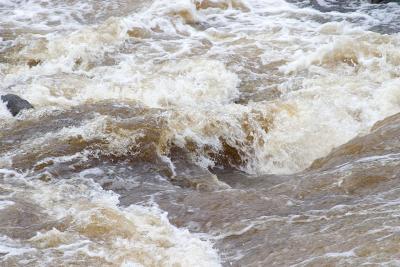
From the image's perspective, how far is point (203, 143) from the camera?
643 centimetres

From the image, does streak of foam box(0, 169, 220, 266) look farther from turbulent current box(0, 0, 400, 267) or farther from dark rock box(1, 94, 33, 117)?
dark rock box(1, 94, 33, 117)

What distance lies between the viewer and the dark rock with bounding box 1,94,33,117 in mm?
7434

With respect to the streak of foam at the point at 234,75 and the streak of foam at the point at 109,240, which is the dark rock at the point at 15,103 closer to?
the streak of foam at the point at 234,75

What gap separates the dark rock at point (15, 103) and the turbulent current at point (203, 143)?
220 mm

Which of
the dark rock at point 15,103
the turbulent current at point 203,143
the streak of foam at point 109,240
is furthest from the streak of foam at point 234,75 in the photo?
the streak of foam at point 109,240

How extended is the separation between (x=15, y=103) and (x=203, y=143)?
2.77 m

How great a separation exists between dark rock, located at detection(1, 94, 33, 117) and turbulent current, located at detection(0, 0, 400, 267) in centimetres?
22

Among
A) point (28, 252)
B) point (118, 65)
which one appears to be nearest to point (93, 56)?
point (118, 65)

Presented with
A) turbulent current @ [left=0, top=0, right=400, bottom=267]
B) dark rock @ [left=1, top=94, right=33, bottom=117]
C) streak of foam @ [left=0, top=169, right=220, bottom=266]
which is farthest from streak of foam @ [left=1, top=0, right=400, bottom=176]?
streak of foam @ [left=0, top=169, right=220, bottom=266]

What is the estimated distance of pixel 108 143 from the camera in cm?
627

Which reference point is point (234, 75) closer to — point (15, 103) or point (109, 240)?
point (15, 103)

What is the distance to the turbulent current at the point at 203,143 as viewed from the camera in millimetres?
4219

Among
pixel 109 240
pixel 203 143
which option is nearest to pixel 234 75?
pixel 203 143

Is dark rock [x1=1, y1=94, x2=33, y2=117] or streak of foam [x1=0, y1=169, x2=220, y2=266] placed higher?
dark rock [x1=1, y1=94, x2=33, y2=117]
